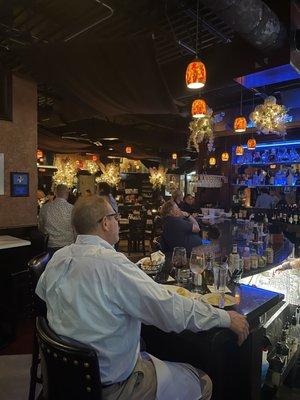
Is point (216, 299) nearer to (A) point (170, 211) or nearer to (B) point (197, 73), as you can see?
(B) point (197, 73)

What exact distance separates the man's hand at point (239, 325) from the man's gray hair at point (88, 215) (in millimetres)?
858

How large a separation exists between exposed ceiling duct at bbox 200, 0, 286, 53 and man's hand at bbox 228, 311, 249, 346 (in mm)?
2589

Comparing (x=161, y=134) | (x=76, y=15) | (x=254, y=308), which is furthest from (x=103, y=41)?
(x=161, y=134)

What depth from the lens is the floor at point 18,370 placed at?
269 cm

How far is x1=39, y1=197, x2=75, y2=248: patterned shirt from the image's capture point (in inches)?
188

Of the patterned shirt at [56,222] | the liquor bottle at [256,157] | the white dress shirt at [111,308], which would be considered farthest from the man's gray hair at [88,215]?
the liquor bottle at [256,157]

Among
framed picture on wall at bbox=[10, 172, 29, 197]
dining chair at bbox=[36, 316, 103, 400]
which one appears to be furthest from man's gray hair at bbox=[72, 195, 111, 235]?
framed picture on wall at bbox=[10, 172, 29, 197]

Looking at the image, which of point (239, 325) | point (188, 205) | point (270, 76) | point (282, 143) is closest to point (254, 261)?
point (239, 325)

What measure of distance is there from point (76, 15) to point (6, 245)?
2794mm

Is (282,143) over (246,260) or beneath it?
over

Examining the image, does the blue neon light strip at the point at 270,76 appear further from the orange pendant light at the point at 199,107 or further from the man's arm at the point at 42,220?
the man's arm at the point at 42,220

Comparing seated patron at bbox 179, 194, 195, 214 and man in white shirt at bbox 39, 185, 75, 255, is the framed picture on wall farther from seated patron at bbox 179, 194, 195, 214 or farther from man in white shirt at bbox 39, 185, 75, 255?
seated patron at bbox 179, 194, 195, 214

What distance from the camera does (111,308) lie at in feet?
4.68

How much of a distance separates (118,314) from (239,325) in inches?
25.1
